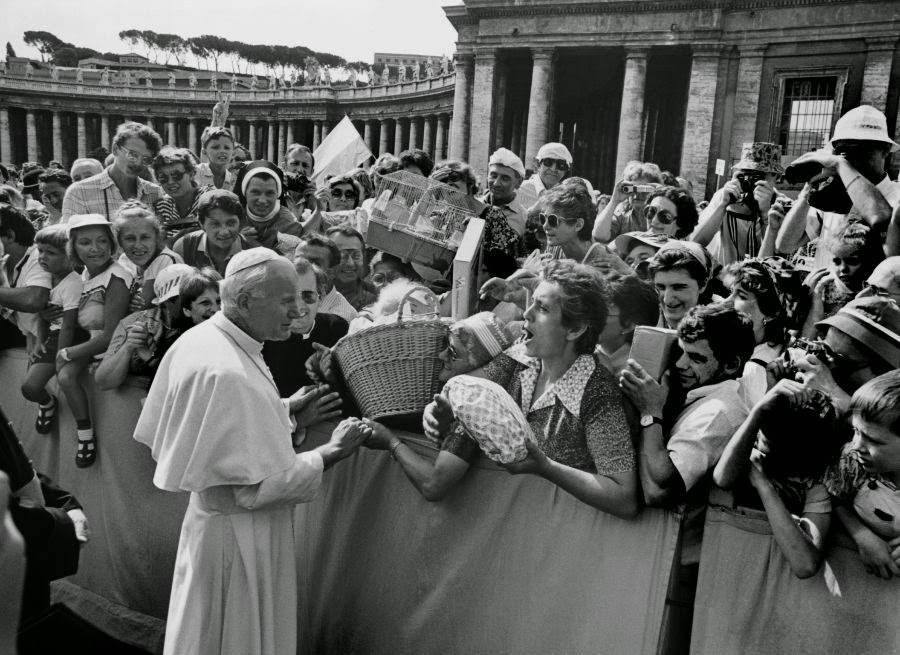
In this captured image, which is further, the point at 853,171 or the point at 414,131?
the point at 414,131

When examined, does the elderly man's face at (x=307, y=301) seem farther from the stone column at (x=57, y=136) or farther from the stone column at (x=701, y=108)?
the stone column at (x=57, y=136)

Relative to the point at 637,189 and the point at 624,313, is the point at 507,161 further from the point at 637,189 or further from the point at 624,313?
the point at 624,313

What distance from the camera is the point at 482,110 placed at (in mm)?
28859

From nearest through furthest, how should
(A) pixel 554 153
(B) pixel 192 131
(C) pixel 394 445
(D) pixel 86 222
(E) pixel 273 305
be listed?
(E) pixel 273 305 < (C) pixel 394 445 < (D) pixel 86 222 < (A) pixel 554 153 < (B) pixel 192 131

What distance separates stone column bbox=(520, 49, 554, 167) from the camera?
1091 inches

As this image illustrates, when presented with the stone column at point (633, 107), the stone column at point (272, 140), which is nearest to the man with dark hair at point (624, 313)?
the stone column at point (633, 107)

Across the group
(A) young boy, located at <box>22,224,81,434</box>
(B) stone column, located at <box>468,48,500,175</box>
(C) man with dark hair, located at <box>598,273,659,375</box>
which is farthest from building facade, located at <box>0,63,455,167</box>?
(C) man with dark hair, located at <box>598,273,659,375</box>

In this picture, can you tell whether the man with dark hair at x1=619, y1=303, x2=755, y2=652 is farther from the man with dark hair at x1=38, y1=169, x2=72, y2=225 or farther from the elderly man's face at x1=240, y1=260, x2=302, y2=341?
the man with dark hair at x1=38, y1=169, x2=72, y2=225

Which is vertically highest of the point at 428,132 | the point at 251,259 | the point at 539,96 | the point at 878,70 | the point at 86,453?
the point at 878,70

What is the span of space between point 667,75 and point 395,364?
28335 millimetres

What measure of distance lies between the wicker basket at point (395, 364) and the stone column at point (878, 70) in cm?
2370

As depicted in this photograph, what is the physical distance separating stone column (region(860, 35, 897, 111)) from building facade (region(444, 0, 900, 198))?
0.10ft

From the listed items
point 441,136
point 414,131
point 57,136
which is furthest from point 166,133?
point 441,136

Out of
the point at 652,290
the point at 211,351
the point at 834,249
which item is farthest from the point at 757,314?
the point at 211,351
